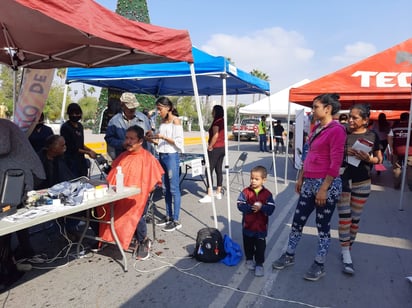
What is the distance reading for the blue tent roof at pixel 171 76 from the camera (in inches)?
173

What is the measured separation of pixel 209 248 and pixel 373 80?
467 cm

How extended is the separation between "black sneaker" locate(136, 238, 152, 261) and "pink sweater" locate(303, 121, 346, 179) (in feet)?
6.42

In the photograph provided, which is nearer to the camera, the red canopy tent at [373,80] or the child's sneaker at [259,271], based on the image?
the child's sneaker at [259,271]

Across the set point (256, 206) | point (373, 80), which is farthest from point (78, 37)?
point (373, 80)

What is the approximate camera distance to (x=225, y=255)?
11.6 ft

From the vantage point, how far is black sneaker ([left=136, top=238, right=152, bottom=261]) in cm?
358

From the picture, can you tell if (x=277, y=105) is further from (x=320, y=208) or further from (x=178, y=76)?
(x=320, y=208)

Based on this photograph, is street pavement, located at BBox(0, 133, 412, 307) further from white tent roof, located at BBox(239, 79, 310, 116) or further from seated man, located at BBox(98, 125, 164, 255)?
white tent roof, located at BBox(239, 79, 310, 116)

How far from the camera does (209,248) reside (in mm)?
3490

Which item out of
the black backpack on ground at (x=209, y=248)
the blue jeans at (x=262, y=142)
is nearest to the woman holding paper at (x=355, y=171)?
the black backpack on ground at (x=209, y=248)

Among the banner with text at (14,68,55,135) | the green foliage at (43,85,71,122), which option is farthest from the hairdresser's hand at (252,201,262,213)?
the green foliage at (43,85,71,122)

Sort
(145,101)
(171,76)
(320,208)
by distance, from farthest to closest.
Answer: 1. (145,101)
2. (171,76)
3. (320,208)

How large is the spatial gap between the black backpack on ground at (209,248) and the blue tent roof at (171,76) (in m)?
2.19

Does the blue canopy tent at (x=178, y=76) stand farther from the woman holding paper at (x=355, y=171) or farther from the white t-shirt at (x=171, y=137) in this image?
the woman holding paper at (x=355, y=171)
